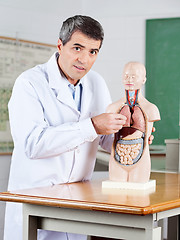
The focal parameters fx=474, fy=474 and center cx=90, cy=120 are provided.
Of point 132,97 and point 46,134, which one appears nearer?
point 46,134

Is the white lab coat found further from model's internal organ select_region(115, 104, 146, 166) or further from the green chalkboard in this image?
the green chalkboard

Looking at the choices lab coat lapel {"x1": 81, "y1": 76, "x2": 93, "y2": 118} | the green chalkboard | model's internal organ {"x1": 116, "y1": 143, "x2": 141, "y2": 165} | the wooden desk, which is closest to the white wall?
the green chalkboard

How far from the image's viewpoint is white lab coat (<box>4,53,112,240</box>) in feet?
6.84

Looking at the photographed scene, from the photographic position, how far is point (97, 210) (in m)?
1.70

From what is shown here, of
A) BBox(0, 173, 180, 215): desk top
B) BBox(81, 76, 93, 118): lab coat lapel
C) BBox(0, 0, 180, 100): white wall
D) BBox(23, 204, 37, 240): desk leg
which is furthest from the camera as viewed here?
BBox(0, 0, 180, 100): white wall

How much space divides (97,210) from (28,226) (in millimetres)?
348

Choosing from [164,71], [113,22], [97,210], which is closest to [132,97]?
[97,210]

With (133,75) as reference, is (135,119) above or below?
below

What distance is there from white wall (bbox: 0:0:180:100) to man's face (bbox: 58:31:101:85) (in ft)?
8.60

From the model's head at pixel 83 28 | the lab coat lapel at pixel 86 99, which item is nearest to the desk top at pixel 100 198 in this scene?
the lab coat lapel at pixel 86 99

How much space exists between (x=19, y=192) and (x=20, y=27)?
2994mm

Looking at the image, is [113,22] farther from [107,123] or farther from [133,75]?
[107,123]

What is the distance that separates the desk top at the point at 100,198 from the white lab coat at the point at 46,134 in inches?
5.2

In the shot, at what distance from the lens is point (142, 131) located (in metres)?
2.19
